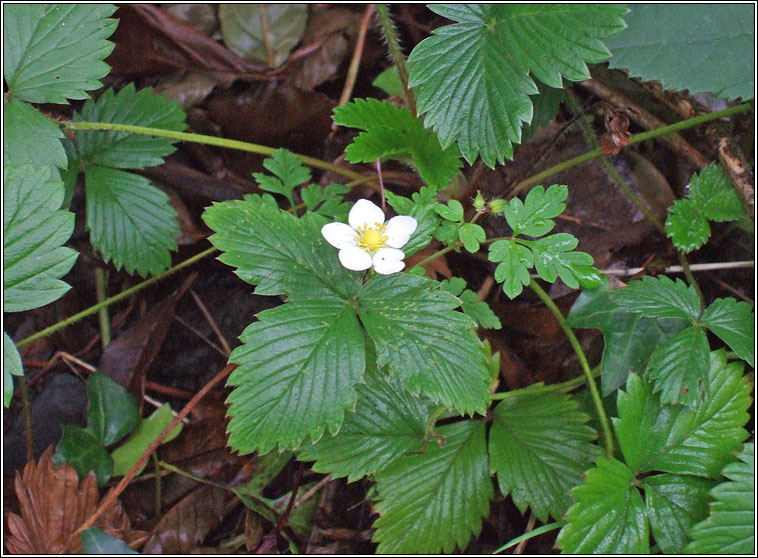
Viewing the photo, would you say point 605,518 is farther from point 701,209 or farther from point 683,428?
point 701,209

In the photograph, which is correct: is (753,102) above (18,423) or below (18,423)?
above

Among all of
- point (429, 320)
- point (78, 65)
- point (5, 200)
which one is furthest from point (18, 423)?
point (429, 320)

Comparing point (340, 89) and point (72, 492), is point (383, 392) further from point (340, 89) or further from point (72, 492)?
point (340, 89)

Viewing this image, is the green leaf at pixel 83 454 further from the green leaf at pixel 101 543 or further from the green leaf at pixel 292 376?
the green leaf at pixel 292 376

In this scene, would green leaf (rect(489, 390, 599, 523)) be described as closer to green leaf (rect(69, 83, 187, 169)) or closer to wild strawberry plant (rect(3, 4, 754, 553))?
wild strawberry plant (rect(3, 4, 754, 553))

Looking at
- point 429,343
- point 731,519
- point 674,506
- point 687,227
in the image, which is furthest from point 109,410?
point 687,227
